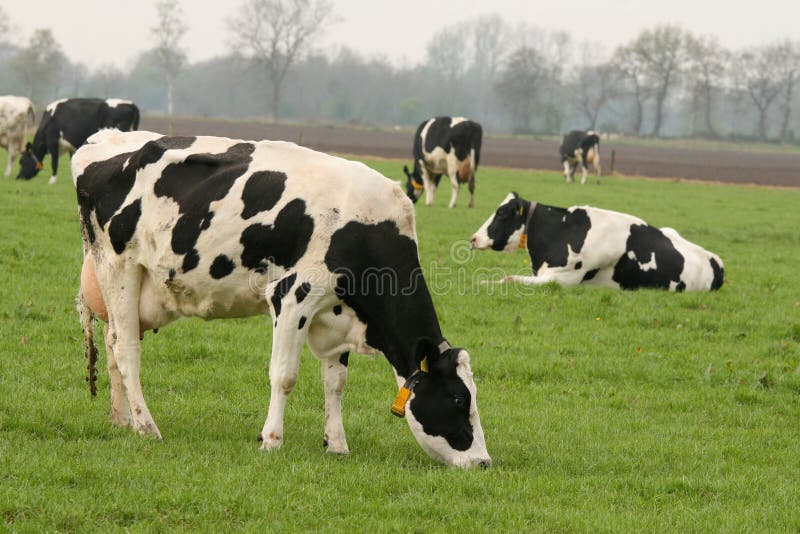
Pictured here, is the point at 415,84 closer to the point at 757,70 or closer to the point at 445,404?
the point at 757,70

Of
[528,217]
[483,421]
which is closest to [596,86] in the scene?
[528,217]

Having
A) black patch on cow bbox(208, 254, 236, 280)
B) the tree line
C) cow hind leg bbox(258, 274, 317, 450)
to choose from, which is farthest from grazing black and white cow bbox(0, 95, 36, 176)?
the tree line

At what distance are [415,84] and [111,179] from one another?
183m

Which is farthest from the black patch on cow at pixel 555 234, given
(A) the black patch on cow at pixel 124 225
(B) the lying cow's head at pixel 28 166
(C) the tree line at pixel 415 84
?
(C) the tree line at pixel 415 84

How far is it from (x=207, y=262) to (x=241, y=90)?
6568 inches

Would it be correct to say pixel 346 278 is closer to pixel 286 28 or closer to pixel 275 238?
pixel 275 238

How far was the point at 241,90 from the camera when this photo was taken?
16888 cm

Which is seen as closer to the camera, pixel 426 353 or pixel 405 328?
pixel 426 353

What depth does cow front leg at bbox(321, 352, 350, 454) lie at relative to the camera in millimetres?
7020

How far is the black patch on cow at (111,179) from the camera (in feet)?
23.5

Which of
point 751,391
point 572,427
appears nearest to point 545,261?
point 751,391

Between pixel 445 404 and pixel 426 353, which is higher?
pixel 426 353

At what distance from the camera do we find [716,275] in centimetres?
1470

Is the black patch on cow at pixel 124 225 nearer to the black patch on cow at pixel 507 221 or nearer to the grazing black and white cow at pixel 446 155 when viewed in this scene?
the black patch on cow at pixel 507 221
